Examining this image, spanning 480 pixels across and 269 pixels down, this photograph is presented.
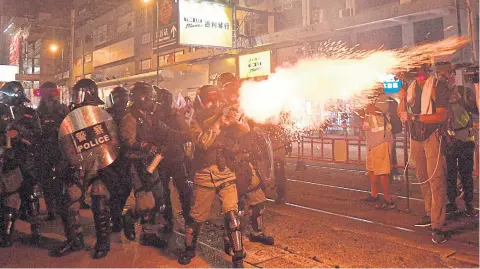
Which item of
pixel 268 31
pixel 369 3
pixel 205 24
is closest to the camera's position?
pixel 205 24

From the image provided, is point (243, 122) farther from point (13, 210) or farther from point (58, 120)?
point (13, 210)

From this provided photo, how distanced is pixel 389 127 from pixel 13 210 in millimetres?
5992

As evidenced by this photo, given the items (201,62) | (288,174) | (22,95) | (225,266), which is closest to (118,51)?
(201,62)

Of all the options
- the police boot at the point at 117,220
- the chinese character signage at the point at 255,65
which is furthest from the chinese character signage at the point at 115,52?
the police boot at the point at 117,220

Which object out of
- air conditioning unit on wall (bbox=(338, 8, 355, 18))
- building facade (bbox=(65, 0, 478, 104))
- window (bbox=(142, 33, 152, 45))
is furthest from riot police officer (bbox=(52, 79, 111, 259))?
window (bbox=(142, 33, 152, 45))

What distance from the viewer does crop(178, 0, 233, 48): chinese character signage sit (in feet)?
61.4

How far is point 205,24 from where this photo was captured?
63.0ft

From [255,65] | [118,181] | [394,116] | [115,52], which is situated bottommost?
[118,181]

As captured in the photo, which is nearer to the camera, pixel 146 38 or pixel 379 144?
pixel 379 144

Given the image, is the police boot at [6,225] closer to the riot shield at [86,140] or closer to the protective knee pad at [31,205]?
the protective knee pad at [31,205]

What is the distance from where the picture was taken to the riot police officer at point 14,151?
5043 mm

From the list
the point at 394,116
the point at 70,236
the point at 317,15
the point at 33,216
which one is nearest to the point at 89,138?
the point at 70,236

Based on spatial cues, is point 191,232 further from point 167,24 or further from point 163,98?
point 167,24

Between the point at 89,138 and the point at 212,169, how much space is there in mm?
1508
